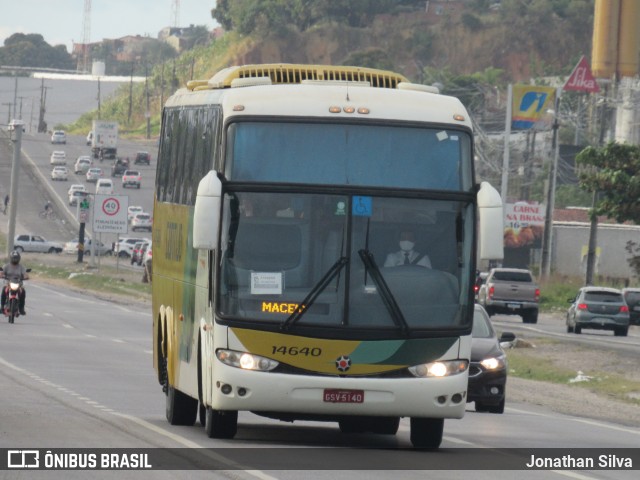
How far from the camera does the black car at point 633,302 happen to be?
5625 centimetres

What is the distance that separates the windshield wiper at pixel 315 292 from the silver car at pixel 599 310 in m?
36.8

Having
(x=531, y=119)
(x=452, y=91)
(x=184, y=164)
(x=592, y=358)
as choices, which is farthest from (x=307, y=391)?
(x=452, y=91)

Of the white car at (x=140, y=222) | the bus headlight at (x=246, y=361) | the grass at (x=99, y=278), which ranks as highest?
the white car at (x=140, y=222)

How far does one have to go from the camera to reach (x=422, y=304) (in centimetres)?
1391

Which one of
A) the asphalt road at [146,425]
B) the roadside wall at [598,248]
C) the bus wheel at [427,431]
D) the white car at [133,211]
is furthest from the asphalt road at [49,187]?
the bus wheel at [427,431]

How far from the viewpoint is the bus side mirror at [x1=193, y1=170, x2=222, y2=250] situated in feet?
44.5

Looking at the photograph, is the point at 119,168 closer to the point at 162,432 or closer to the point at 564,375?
the point at 564,375

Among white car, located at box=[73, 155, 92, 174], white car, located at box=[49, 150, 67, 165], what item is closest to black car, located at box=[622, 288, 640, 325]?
white car, located at box=[49, 150, 67, 165]

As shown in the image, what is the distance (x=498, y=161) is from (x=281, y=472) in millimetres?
105469

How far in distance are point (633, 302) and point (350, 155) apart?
44.0m

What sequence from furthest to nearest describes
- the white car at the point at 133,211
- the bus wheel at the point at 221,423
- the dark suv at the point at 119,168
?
the dark suv at the point at 119,168 → the white car at the point at 133,211 → the bus wheel at the point at 221,423

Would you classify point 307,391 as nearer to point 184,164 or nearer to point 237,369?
point 237,369

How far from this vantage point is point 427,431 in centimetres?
1479

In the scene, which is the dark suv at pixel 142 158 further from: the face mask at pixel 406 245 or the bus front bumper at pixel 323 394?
the bus front bumper at pixel 323 394
